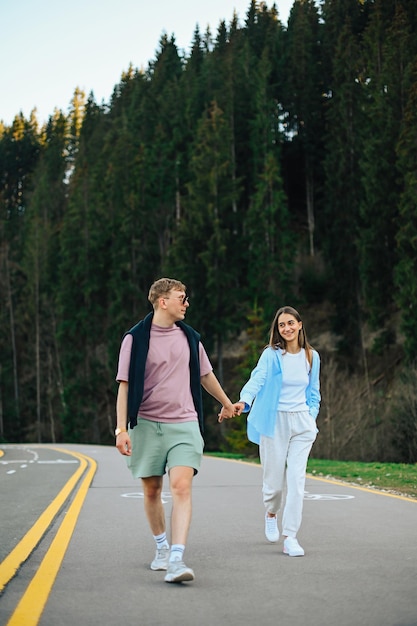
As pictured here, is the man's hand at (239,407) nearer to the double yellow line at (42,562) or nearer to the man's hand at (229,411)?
the man's hand at (229,411)

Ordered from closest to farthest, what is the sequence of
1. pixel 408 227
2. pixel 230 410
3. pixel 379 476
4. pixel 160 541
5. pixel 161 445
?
pixel 161 445 → pixel 160 541 → pixel 230 410 → pixel 379 476 → pixel 408 227

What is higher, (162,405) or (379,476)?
(162,405)

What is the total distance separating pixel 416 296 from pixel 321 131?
2914 centimetres

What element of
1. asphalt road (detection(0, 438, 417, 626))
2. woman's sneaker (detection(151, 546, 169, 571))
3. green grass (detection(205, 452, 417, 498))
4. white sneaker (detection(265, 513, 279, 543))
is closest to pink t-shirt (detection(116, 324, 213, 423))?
woman's sneaker (detection(151, 546, 169, 571))

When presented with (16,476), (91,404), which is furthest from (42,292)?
(16,476)

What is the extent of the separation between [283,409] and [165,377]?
5.08ft

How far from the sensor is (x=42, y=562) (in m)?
7.05

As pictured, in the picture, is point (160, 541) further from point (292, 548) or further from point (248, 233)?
point (248, 233)

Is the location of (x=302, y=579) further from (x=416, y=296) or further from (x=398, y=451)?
(x=416, y=296)

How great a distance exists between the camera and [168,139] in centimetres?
7275

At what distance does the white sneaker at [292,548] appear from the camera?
723cm

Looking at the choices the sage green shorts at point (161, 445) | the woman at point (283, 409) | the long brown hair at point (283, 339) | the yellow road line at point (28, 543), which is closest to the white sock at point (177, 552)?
the sage green shorts at point (161, 445)

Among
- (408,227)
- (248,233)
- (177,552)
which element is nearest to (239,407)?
(177,552)

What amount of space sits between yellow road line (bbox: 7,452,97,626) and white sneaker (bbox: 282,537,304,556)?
5.61 ft
